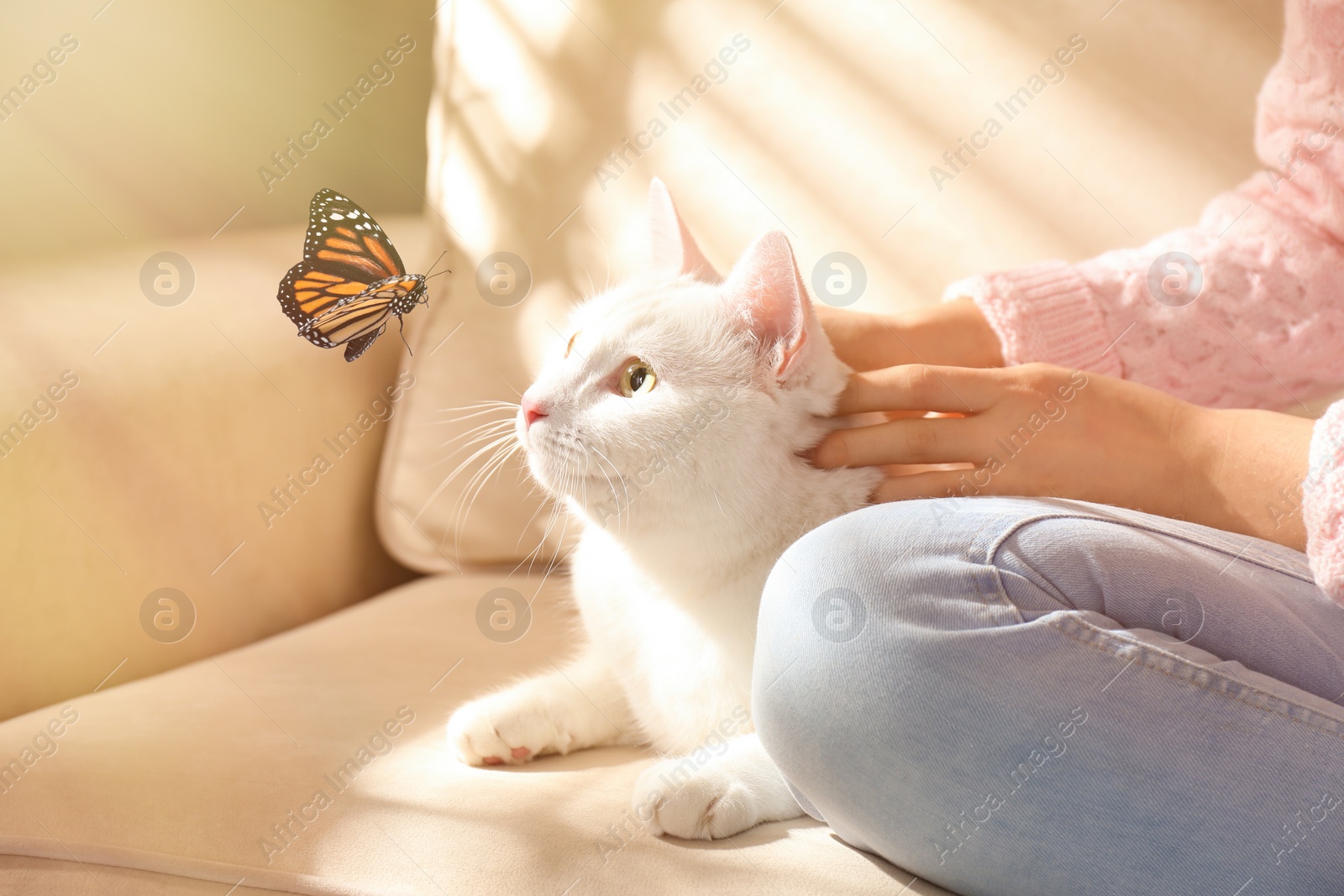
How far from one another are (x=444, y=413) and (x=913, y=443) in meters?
0.80

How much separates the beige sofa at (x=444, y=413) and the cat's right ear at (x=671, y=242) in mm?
230

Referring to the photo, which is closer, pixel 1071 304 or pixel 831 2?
pixel 1071 304

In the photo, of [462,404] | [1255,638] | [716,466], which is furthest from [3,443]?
[1255,638]

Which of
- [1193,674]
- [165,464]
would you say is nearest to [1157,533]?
[1193,674]

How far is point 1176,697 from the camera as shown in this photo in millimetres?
587

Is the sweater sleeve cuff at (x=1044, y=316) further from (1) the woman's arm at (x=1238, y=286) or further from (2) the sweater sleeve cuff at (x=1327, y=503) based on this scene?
(2) the sweater sleeve cuff at (x=1327, y=503)

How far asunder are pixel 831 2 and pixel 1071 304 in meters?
0.60

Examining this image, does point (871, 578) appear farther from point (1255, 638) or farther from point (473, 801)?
point (473, 801)

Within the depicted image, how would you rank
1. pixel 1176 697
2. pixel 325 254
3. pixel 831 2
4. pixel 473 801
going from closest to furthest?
pixel 1176 697 → pixel 473 801 → pixel 325 254 → pixel 831 2

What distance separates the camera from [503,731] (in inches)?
33.4

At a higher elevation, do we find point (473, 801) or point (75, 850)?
point (75, 850)

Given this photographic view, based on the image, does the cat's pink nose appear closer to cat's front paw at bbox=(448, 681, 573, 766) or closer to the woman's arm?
cat's front paw at bbox=(448, 681, 573, 766)
